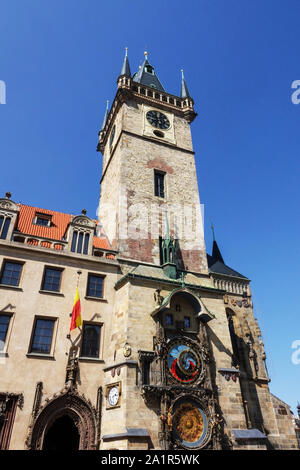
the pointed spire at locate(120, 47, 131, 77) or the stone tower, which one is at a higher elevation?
the pointed spire at locate(120, 47, 131, 77)

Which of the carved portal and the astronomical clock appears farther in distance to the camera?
the astronomical clock

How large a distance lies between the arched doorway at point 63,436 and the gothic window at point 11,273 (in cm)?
722

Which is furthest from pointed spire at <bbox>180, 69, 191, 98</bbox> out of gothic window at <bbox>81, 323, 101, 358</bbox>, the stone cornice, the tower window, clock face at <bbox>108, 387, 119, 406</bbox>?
clock face at <bbox>108, 387, 119, 406</bbox>

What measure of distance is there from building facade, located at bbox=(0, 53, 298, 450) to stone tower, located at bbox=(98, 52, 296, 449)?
7cm

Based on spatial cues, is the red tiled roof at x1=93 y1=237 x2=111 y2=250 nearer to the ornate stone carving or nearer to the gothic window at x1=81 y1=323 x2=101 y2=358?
the ornate stone carving

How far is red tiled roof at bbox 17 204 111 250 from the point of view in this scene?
1969 centimetres

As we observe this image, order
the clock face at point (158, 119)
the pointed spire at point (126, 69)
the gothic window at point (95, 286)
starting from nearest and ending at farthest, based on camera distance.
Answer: the gothic window at point (95, 286), the clock face at point (158, 119), the pointed spire at point (126, 69)

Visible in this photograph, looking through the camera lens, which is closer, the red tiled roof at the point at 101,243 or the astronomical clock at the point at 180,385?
the astronomical clock at the point at 180,385

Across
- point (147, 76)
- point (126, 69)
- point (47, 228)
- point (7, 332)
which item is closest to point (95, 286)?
point (7, 332)

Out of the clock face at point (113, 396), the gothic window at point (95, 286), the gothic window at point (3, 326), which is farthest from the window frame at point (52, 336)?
the clock face at point (113, 396)

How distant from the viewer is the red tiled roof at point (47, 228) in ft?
64.6

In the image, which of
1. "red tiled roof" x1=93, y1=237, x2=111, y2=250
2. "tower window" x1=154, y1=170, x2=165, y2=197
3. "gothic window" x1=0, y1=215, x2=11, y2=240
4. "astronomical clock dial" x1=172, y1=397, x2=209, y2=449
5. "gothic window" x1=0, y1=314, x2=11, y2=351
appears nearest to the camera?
"astronomical clock dial" x1=172, y1=397, x2=209, y2=449

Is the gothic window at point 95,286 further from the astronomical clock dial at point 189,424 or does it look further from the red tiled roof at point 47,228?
the astronomical clock dial at point 189,424

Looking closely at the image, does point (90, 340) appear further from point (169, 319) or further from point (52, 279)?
point (169, 319)
